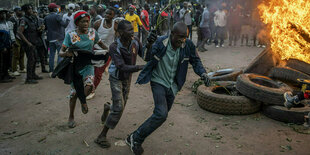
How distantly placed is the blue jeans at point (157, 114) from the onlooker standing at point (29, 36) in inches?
226

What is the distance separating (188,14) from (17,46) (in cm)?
907

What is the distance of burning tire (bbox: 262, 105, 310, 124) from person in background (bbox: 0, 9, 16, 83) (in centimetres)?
802

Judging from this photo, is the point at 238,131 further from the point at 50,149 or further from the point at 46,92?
the point at 46,92

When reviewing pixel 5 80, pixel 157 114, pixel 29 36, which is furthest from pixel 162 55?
pixel 5 80

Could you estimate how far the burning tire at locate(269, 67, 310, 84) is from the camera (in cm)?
584

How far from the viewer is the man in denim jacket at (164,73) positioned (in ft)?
11.9

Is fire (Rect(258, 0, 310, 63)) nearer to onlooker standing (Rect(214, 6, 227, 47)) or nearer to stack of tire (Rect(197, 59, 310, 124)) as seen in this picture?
stack of tire (Rect(197, 59, 310, 124))

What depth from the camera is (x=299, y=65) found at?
6.23 m

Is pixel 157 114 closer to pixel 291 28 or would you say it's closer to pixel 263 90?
pixel 263 90

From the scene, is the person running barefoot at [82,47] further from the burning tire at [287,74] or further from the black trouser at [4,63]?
the black trouser at [4,63]

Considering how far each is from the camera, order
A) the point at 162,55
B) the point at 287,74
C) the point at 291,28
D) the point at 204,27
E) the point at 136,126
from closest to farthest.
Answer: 1. the point at 162,55
2. the point at 136,126
3. the point at 291,28
4. the point at 287,74
5. the point at 204,27

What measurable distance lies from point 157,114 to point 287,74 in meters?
3.96

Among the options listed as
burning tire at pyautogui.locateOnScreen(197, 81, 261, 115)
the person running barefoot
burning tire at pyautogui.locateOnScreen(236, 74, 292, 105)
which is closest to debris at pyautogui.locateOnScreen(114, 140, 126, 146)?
the person running barefoot

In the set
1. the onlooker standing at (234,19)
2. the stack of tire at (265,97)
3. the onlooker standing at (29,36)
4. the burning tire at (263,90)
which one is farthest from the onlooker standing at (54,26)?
the onlooker standing at (234,19)
